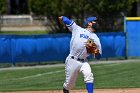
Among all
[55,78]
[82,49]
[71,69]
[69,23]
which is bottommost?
[55,78]

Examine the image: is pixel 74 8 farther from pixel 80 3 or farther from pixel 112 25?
pixel 112 25

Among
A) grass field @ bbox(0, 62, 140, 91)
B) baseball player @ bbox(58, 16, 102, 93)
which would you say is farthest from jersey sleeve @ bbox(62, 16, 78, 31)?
grass field @ bbox(0, 62, 140, 91)

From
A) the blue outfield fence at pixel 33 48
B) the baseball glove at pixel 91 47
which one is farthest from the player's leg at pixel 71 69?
the blue outfield fence at pixel 33 48

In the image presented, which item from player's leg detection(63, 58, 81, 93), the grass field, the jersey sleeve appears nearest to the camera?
player's leg detection(63, 58, 81, 93)

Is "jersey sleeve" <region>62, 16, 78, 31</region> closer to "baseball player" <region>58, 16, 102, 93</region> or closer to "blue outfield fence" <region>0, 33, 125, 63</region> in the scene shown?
"baseball player" <region>58, 16, 102, 93</region>

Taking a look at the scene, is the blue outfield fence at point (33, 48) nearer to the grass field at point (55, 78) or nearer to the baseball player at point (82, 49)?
the grass field at point (55, 78)

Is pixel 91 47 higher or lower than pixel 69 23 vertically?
lower

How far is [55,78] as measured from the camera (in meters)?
16.3

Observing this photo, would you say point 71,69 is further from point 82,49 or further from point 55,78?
point 55,78

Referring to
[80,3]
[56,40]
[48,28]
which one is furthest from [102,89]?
[48,28]

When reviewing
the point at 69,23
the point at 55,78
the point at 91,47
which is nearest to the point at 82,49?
the point at 91,47

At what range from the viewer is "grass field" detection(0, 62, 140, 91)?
45.6ft

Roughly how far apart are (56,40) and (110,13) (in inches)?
590

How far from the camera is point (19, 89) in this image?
1344 centimetres
